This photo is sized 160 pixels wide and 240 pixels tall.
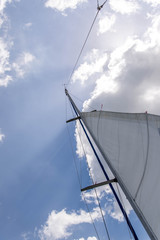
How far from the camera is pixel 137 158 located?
12.5 feet

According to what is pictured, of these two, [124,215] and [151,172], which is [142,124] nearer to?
[151,172]

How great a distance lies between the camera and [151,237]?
8.45 ft

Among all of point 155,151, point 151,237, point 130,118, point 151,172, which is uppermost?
point 130,118

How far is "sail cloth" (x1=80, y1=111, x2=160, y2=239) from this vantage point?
2.97m

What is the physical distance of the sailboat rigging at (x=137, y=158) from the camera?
2.99 meters

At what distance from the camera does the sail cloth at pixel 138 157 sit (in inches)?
117

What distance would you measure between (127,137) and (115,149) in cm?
54

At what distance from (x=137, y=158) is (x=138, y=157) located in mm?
40

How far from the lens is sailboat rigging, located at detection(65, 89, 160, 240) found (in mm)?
2994

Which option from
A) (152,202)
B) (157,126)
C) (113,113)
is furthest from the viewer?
(113,113)

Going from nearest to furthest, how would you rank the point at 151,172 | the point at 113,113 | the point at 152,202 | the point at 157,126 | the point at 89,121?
the point at 152,202, the point at 151,172, the point at 157,126, the point at 113,113, the point at 89,121

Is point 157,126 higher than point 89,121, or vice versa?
point 89,121

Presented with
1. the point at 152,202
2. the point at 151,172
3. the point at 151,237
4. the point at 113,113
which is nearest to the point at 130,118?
the point at 113,113

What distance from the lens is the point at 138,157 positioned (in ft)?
12.4
